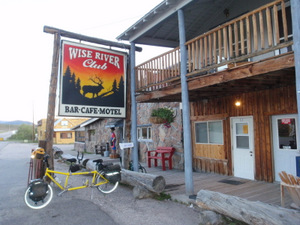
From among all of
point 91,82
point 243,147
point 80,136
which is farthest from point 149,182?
point 80,136

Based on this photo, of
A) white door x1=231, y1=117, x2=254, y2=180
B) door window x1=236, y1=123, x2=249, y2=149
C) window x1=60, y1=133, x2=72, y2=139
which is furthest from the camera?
window x1=60, y1=133, x2=72, y2=139

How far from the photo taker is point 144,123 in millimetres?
14648

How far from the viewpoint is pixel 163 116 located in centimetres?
1159

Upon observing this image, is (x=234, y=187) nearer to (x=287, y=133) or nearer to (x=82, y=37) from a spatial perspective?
(x=287, y=133)

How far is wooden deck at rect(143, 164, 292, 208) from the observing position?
608cm

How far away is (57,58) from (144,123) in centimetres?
743

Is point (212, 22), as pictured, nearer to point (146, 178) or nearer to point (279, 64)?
point (279, 64)

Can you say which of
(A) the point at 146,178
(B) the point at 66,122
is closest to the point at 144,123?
(A) the point at 146,178

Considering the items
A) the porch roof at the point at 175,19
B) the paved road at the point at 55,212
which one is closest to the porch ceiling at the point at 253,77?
the porch roof at the point at 175,19

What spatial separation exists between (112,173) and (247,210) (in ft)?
13.0

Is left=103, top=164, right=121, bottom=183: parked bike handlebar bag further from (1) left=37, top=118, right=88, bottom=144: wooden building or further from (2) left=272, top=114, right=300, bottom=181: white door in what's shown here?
(1) left=37, top=118, right=88, bottom=144: wooden building

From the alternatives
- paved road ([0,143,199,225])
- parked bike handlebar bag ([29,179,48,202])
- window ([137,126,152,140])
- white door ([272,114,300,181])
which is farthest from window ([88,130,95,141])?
white door ([272,114,300,181])

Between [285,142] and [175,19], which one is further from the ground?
[175,19]

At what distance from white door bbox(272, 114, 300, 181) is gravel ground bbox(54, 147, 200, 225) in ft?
10.4
